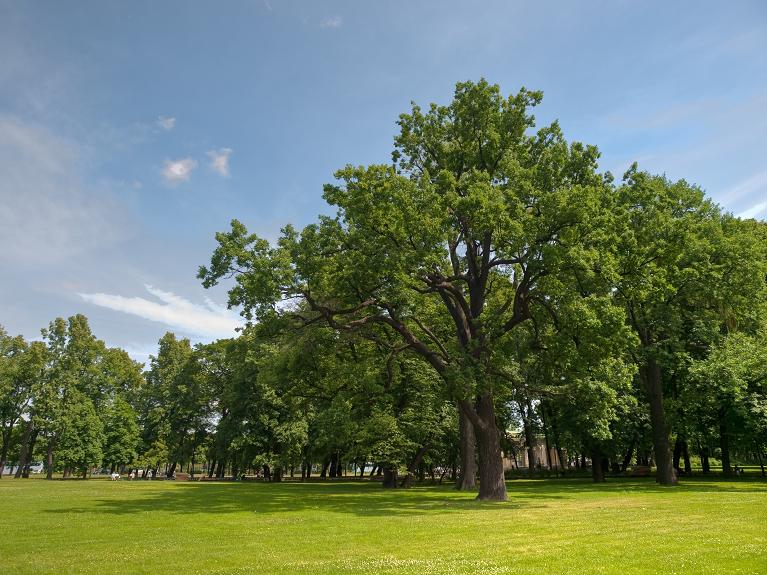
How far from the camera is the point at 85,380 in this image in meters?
65.6

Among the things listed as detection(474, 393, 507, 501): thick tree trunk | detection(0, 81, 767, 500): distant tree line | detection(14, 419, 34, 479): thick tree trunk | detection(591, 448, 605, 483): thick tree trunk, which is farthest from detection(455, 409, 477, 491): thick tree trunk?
detection(14, 419, 34, 479): thick tree trunk

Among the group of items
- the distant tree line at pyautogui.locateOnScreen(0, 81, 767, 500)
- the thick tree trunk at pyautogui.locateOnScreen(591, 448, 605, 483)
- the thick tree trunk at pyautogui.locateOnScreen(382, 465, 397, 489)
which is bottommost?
the thick tree trunk at pyautogui.locateOnScreen(382, 465, 397, 489)

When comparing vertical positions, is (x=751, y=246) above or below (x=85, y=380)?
above

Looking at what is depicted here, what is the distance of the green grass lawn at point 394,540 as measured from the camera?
364 inches

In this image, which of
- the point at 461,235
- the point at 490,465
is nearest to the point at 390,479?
the point at 490,465

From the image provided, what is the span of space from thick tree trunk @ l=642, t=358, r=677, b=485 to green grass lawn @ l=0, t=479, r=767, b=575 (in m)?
15.2

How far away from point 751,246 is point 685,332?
285 inches

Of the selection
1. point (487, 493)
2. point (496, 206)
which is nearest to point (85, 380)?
point (487, 493)

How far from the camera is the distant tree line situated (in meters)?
21.4

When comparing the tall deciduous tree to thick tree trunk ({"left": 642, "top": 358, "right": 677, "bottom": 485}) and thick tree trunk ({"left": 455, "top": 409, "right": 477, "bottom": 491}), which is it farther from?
thick tree trunk ({"left": 642, "top": 358, "right": 677, "bottom": 485})

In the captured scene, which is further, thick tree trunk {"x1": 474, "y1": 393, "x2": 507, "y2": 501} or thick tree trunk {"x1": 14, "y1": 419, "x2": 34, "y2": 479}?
thick tree trunk {"x1": 14, "y1": 419, "x2": 34, "y2": 479}

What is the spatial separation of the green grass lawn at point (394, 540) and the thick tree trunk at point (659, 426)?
1521cm

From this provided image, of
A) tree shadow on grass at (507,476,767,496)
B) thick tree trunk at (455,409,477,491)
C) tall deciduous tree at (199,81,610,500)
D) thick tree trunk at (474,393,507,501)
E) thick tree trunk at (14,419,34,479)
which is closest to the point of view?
tall deciduous tree at (199,81,610,500)

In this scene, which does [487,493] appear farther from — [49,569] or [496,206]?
[49,569]
